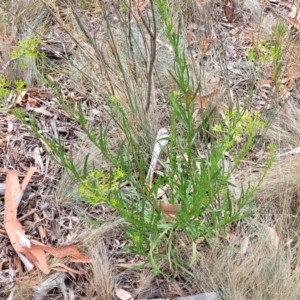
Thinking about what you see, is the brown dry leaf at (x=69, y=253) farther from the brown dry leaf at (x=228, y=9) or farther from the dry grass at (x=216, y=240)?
the brown dry leaf at (x=228, y=9)

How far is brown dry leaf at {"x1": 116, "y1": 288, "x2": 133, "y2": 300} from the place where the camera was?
1923 mm

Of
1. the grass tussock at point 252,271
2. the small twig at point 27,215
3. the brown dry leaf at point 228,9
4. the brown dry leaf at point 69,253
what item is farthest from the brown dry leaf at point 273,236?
the brown dry leaf at point 228,9

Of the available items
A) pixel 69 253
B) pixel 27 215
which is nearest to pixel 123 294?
pixel 69 253

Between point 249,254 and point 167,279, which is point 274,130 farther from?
point 167,279

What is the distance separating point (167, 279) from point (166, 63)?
4.41 ft

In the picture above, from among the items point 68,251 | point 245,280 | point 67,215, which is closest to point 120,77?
point 67,215

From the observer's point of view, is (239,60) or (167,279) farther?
(239,60)

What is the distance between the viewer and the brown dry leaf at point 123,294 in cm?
192

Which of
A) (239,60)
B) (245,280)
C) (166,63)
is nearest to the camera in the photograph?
(245,280)

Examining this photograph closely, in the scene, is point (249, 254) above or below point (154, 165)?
below

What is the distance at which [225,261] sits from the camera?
76.6 inches

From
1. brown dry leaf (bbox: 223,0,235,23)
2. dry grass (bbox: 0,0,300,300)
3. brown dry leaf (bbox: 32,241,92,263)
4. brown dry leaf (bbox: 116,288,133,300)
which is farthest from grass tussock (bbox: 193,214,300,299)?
brown dry leaf (bbox: 223,0,235,23)

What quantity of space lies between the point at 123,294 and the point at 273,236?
0.60 meters

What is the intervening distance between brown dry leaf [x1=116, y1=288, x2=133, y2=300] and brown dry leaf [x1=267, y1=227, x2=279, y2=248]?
565mm
